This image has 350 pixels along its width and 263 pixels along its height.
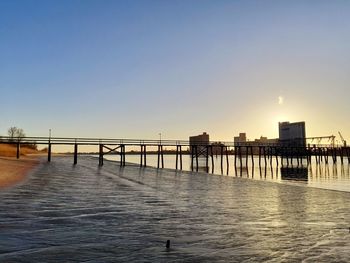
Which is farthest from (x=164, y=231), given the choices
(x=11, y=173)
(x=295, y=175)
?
(x=295, y=175)

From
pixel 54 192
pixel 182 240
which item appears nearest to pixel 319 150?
pixel 54 192

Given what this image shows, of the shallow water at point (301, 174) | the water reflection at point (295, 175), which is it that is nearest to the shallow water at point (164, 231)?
the shallow water at point (301, 174)

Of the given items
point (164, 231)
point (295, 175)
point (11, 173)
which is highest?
point (11, 173)

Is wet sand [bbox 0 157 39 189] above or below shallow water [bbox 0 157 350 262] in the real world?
above

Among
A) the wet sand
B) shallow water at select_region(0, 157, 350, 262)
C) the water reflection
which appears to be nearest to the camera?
shallow water at select_region(0, 157, 350, 262)

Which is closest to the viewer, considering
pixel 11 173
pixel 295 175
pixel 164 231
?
pixel 164 231

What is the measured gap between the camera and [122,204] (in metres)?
15.4

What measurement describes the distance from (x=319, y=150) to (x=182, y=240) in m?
98.5

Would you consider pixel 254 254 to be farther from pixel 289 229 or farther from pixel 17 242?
pixel 17 242

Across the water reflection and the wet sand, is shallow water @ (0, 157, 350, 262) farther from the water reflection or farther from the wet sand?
the water reflection

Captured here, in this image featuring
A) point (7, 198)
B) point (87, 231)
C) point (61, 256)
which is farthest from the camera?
point (7, 198)

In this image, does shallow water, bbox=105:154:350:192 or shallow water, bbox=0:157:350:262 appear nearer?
shallow water, bbox=0:157:350:262

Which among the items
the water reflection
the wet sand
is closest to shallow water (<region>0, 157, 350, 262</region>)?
the wet sand

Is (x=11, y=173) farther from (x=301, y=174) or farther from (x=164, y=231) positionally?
(x=301, y=174)
